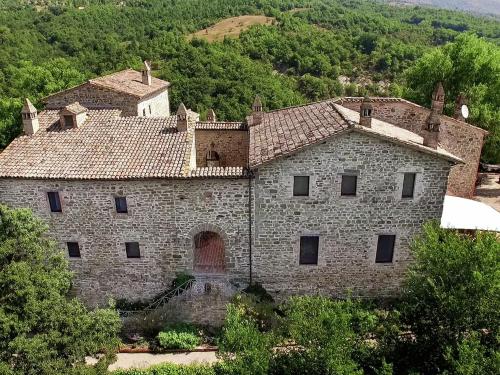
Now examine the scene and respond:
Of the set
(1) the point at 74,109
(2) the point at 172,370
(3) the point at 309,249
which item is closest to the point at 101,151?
(1) the point at 74,109

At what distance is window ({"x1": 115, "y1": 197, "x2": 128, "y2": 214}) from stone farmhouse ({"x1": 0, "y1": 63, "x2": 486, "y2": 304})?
0.06m

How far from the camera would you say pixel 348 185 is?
2111 centimetres

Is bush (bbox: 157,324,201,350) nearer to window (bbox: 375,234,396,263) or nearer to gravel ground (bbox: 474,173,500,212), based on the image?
window (bbox: 375,234,396,263)

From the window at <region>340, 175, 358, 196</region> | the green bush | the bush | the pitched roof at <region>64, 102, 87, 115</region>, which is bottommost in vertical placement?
the bush

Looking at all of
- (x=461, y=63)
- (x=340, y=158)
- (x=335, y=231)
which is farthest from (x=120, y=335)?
(x=461, y=63)

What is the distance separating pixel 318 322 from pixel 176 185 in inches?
385

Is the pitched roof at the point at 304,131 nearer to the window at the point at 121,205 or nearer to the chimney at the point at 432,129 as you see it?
the chimney at the point at 432,129

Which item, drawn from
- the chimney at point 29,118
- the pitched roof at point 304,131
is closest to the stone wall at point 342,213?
the pitched roof at point 304,131

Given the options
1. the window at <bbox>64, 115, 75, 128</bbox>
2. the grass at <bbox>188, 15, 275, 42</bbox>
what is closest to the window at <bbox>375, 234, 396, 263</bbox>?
the window at <bbox>64, 115, 75, 128</bbox>

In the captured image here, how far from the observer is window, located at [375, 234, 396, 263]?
2223 centimetres

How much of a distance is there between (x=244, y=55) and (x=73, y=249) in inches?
1956

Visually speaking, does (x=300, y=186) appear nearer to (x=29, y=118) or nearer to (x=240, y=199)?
(x=240, y=199)

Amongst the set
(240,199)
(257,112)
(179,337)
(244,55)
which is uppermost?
(257,112)

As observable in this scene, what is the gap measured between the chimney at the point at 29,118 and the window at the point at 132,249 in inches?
320
